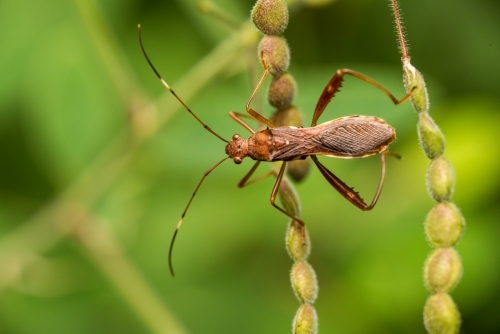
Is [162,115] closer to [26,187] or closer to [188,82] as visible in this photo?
[188,82]

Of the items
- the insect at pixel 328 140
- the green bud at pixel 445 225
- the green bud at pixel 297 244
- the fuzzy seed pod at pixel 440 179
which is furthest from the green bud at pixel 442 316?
the insect at pixel 328 140

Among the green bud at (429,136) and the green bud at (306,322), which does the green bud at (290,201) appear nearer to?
the green bud at (306,322)

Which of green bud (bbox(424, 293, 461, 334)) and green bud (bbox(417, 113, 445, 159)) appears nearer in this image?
green bud (bbox(424, 293, 461, 334))

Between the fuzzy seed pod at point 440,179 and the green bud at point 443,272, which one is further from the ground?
the fuzzy seed pod at point 440,179

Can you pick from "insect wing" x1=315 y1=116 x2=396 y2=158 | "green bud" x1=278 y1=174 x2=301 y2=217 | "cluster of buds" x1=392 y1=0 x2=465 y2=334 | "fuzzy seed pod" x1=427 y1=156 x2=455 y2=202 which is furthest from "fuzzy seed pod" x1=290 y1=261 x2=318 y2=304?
"insect wing" x1=315 y1=116 x2=396 y2=158

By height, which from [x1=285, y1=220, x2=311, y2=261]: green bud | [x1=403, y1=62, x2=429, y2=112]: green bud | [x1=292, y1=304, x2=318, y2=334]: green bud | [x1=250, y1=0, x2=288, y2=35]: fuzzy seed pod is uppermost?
[x1=403, y1=62, x2=429, y2=112]: green bud

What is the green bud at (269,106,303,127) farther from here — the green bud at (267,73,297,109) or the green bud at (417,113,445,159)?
the green bud at (417,113,445,159)

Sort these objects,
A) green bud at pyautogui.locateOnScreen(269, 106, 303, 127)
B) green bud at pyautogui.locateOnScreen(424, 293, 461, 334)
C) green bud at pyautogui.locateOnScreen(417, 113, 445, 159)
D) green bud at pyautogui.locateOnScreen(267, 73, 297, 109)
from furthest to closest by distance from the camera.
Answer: green bud at pyautogui.locateOnScreen(269, 106, 303, 127)
green bud at pyautogui.locateOnScreen(267, 73, 297, 109)
green bud at pyautogui.locateOnScreen(417, 113, 445, 159)
green bud at pyautogui.locateOnScreen(424, 293, 461, 334)
